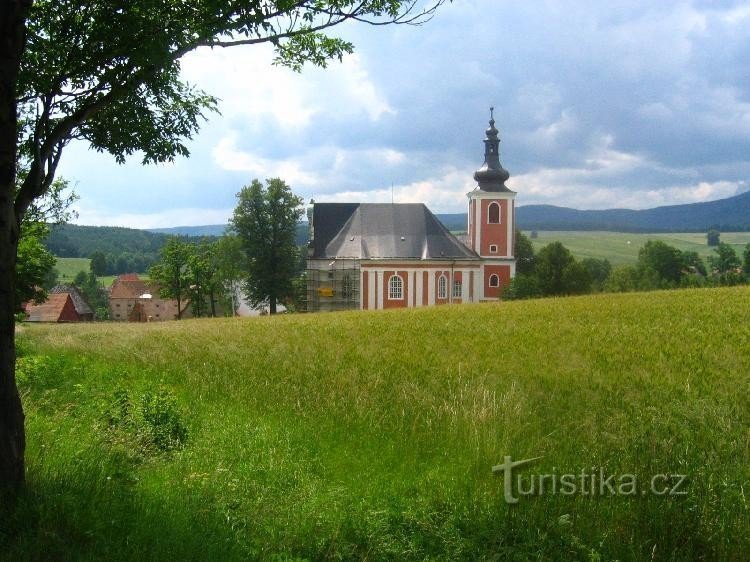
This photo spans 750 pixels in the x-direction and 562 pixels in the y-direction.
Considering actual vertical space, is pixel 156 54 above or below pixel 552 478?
above

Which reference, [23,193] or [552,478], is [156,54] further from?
[552,478]

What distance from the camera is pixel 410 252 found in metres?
56.3

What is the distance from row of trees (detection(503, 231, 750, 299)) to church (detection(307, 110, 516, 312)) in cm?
346

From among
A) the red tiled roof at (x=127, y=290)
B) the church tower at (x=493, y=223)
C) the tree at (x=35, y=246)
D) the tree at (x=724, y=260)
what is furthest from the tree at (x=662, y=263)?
the red tiled roof at (x=127, y=290)

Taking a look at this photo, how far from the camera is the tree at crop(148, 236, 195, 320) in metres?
52.3

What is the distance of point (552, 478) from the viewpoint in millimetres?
6031

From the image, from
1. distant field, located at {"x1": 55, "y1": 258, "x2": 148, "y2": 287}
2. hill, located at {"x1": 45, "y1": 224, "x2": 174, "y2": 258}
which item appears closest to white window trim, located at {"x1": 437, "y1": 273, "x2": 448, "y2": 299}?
distant field, located at {"x1": 55, "y1": 258, "x2": 148, "y2": 287}

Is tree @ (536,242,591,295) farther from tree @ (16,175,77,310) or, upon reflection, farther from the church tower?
tree @ (16,175,77,310)

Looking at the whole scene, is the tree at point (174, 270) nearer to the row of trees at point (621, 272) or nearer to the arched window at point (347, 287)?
the arched window at point (347, 287)

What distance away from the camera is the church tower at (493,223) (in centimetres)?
5978

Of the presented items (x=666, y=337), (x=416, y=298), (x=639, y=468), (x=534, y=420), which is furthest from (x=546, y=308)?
(x=416, y=298)

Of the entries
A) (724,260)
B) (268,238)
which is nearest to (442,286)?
(268,238)

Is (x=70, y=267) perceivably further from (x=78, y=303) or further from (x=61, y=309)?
(x=61, y=309)

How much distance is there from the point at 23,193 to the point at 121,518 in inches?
118
